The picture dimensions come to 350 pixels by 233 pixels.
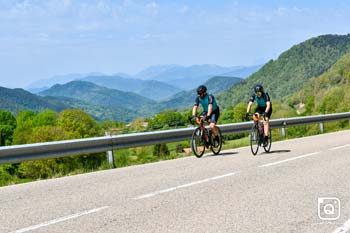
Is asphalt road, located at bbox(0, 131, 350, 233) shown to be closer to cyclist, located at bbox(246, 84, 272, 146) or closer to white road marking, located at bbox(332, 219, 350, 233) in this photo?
white road marking, located at bbox(332, 219, 350, 233)

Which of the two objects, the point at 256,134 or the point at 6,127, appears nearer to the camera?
the point at 256,134

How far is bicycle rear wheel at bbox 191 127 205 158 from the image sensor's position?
14234 mm

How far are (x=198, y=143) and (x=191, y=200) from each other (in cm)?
676

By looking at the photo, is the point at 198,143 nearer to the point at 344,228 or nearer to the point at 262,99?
the point at 262,99

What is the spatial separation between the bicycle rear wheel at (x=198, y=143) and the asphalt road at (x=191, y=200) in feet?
7.00

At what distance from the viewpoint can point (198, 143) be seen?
14320 mm

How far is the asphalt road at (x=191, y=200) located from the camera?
6.09m

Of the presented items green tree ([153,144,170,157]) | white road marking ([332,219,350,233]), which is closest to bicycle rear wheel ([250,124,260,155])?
green tree ([153,144,170,157])

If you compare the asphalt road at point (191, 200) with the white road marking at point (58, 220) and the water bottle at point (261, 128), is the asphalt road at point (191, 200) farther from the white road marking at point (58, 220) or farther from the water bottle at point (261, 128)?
the water bottle at point (261, 128)

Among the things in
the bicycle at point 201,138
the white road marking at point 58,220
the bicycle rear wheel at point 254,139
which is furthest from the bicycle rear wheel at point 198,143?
the white road marking at point 58,220

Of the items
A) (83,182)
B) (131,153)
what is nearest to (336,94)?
(131,153)

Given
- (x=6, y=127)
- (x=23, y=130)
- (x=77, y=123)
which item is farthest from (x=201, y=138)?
(x=6, y=127)

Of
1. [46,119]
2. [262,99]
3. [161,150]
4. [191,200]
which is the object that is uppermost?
[46,119]

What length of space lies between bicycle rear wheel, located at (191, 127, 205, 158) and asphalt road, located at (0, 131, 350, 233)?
2134mm
